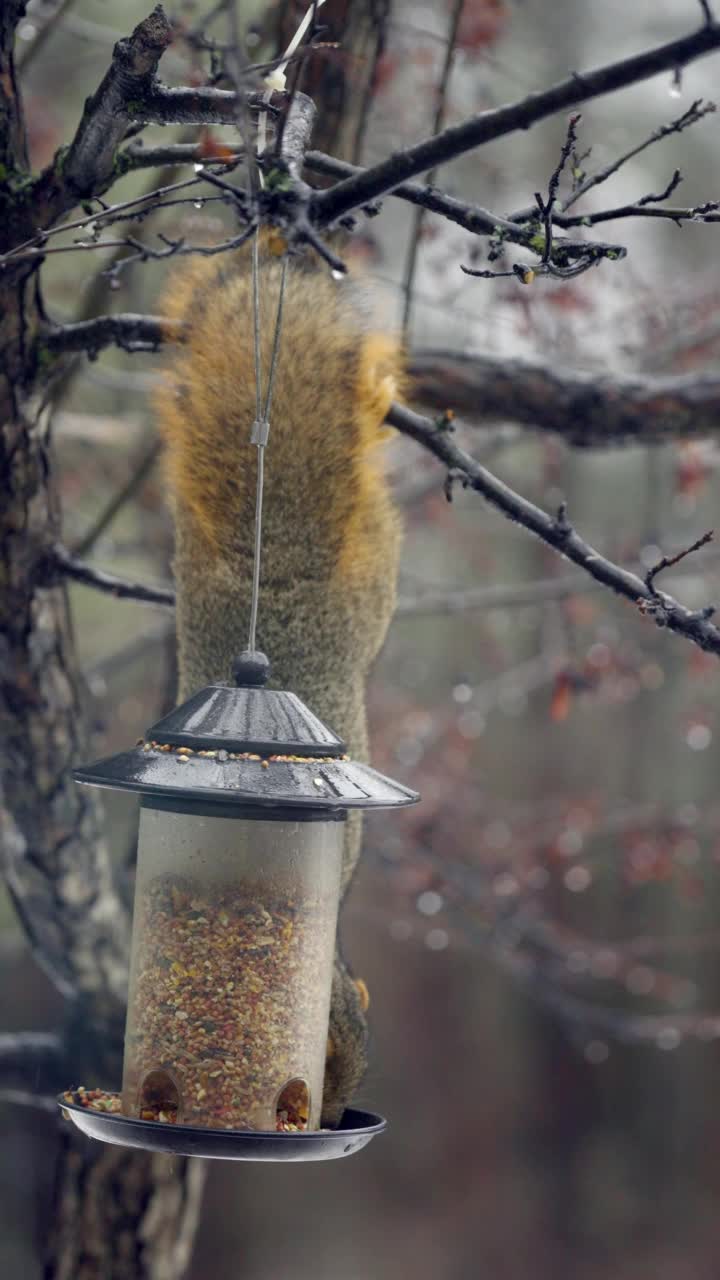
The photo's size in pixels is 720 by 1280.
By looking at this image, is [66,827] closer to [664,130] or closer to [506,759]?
[664,130]

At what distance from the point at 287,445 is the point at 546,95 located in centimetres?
93

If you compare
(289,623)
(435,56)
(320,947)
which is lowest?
(320,947)

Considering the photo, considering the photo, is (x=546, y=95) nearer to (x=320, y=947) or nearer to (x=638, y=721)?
(x=320, y=947)

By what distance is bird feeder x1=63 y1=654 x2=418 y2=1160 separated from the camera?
1779 millimetres

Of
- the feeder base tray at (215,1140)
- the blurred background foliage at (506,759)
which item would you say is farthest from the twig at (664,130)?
the blurred background foliage at (506,759)

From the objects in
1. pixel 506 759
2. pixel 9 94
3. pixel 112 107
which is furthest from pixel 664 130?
pixel 506 759

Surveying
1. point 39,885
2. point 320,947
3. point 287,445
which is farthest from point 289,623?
point 39,885

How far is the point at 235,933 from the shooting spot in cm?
189

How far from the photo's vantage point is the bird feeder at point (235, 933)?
1779 mm

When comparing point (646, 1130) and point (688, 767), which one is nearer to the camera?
point (646, 1130)

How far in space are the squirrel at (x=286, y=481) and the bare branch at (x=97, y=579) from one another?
0.83 ft

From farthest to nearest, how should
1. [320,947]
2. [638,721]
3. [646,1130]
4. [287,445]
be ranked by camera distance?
[638,721] < [646,1130] < [287,445] < [320,947]

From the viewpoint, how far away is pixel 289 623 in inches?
92.8

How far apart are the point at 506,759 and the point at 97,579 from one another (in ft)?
30.2
